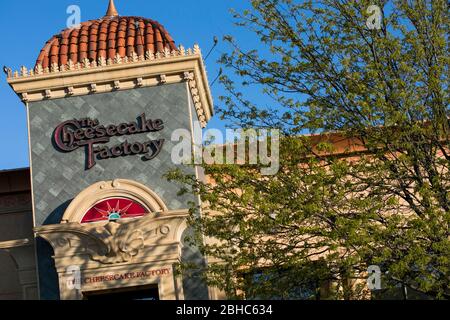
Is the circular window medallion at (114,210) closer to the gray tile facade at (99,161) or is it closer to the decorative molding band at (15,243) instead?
the gray tile facade at (99,161)

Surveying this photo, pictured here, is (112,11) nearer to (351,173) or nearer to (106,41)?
(106,41)

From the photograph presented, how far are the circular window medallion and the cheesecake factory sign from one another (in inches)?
49.0

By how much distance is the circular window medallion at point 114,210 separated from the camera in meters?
25.2

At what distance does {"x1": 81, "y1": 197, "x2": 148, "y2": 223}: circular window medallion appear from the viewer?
82.7 ft

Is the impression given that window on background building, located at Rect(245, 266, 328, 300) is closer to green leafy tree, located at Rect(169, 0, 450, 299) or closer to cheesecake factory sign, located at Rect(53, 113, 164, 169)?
green leafy tree, located at Rect(169, 0, 450, 299)

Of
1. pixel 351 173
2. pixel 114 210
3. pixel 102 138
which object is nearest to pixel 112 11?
pixel 102 138

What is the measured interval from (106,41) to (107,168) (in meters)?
4.04

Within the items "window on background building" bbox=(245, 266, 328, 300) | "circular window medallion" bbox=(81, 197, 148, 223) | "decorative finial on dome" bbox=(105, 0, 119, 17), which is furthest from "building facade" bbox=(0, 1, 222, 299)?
"window on background building" bbox=(245, 266, 328, 300)

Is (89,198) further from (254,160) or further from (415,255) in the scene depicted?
(415,255)

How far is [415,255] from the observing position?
16.1m

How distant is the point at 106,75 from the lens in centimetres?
2605

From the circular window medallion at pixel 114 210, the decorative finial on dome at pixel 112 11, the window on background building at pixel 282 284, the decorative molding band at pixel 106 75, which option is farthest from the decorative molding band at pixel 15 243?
the window on background building at pixel 282 284

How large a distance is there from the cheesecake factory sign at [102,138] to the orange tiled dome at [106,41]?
1994mm

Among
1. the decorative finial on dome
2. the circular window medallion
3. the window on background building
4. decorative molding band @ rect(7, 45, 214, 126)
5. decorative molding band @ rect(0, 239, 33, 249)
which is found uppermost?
the decorative finial on dome
